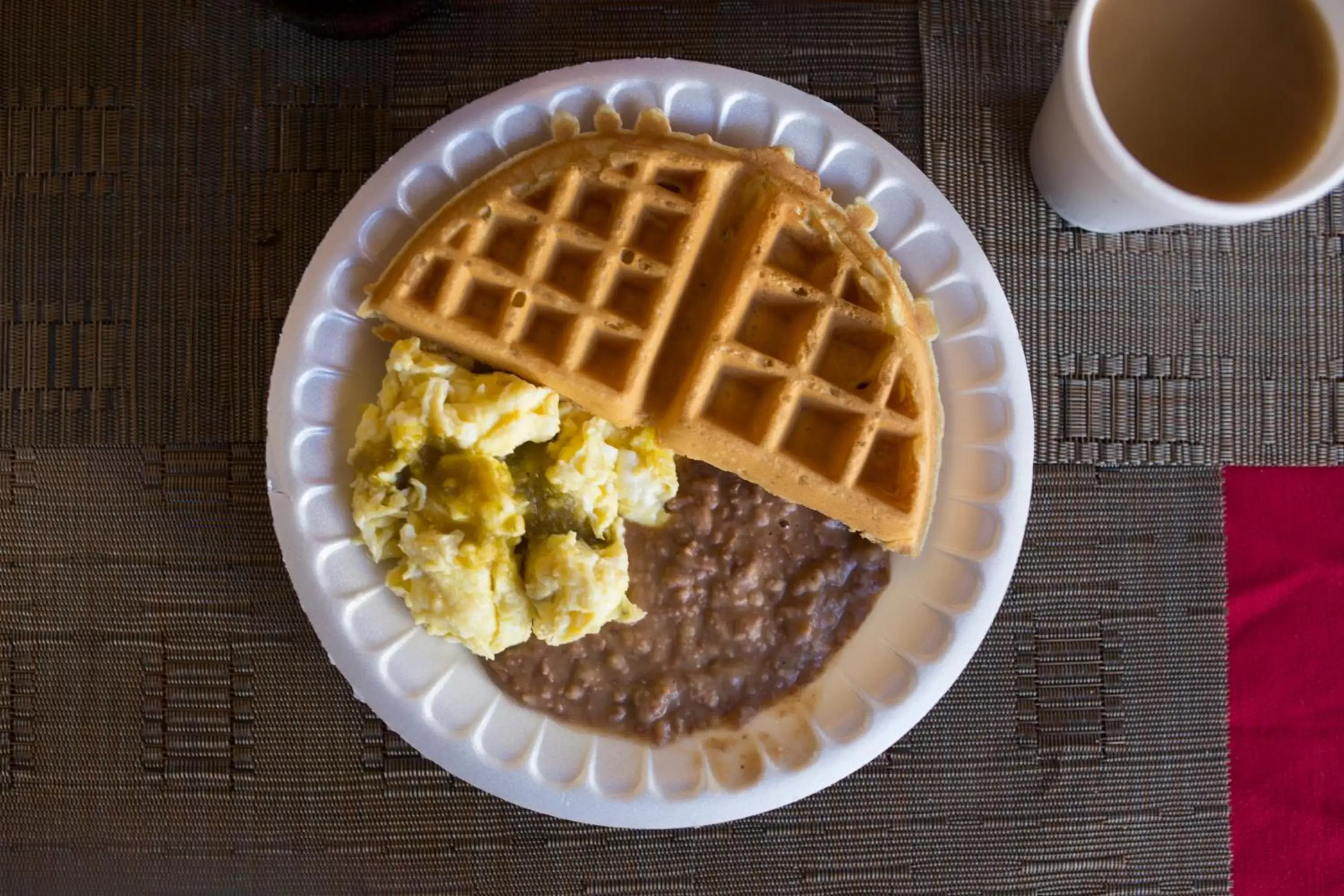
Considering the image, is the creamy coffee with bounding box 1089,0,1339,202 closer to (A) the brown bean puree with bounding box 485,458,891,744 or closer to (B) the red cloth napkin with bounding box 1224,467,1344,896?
(B) the red cloth napkin with bounding box 1224,467,1344,896

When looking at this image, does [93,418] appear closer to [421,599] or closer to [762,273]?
[421,599]

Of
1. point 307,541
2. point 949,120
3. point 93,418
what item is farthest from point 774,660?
point 93,418

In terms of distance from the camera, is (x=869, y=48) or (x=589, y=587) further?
(x=869, y=48)

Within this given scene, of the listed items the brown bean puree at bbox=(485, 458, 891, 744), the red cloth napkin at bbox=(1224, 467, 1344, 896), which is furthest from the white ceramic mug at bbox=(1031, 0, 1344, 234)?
the brown bean puree at bbox=(485, 458, 891, 744)

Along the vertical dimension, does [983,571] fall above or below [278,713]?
above

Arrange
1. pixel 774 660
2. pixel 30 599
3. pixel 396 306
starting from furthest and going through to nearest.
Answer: pixel 30 599 → pixel 774 660 → pixel 396 306

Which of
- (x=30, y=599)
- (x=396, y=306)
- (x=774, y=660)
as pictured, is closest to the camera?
(x=396, y=306)

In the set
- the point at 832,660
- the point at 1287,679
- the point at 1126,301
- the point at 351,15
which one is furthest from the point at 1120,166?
the point at 351,15
